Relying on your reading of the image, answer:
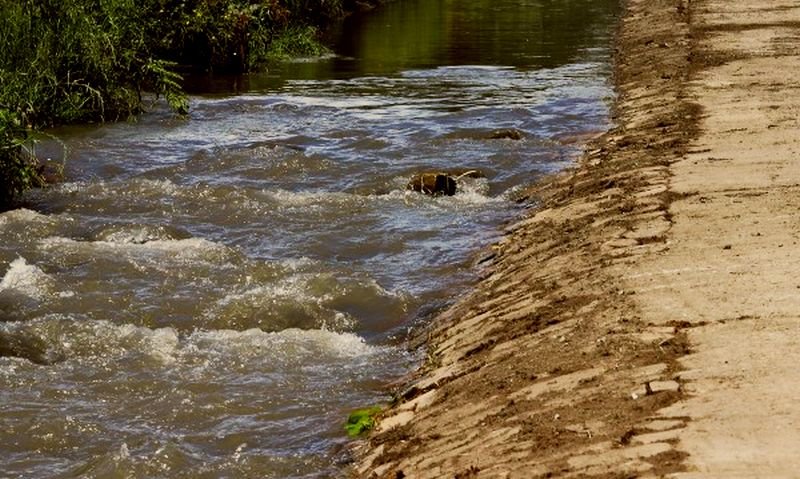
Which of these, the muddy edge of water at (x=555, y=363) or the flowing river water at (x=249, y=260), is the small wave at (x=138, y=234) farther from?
the muddy edge of water at (x=555, y=363)

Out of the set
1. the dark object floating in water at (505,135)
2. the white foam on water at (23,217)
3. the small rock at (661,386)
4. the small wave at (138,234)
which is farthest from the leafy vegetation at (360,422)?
the dark object floating in water at (505,135)

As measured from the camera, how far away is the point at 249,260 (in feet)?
36.6

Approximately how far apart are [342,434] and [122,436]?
1.16 meters

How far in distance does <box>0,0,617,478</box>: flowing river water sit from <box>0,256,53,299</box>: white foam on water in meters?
0.03

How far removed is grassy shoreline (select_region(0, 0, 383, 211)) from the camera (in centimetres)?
1458

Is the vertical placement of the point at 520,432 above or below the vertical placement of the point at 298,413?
above

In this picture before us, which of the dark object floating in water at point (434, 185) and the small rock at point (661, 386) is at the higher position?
the small rock at point (661, 386)

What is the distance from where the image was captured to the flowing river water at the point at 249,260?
7613 millimetres

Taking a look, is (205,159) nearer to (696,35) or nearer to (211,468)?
(211,468)

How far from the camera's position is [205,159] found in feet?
51.5


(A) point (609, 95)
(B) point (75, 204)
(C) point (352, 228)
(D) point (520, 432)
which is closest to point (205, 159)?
(B) point (75, 204)

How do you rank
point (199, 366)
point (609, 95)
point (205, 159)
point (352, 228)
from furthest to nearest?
point (609, 95)
point (205, 159)
point (352, 228)
point (199, 366)

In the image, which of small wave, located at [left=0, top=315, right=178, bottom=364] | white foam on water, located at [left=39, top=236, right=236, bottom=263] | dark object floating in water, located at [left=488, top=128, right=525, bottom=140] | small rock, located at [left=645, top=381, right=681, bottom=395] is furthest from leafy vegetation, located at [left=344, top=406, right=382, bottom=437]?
dark object floating in water, located at [left=488, top=128, right=525, bottom=140]

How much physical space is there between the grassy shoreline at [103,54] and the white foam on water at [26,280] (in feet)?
6.52
